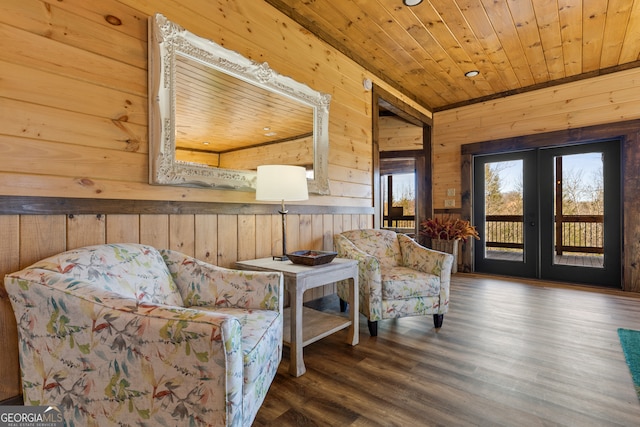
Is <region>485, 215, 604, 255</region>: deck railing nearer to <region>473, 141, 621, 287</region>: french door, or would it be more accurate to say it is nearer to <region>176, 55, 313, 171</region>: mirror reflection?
<region>473, 141, 621, 287</region>: french door

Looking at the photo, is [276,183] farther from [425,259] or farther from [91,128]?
[425,259]

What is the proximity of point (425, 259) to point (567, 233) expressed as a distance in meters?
2.81

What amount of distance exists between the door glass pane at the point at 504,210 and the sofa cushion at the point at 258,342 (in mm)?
4342

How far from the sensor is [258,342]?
1.29m

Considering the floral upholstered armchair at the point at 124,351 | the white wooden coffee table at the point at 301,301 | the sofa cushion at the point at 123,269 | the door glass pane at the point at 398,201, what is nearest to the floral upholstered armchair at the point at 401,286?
the white wooden coffee table at the point at 301,301

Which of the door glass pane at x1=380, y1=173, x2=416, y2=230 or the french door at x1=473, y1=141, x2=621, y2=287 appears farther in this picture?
the door glass pane at x1=380, y1=173, x2=416, y2=230

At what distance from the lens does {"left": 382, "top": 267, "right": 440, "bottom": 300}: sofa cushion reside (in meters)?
2.52

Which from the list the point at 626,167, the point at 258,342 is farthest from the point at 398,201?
the point at 258,342

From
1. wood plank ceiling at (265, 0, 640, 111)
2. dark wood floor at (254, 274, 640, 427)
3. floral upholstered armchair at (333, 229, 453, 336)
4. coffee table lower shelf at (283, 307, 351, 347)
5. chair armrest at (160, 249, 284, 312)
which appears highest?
wood plank ceiling at (265, 0, 640, 111)

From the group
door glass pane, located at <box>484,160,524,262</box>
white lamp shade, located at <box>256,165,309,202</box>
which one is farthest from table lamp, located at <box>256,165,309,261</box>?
door glass pane, located at <box>484,160,524,262</box>

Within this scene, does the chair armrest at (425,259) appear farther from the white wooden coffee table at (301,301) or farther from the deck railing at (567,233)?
the deck railing at (567,233)

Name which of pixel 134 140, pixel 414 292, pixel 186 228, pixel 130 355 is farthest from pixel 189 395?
pixel 414 292

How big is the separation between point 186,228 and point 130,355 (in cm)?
114

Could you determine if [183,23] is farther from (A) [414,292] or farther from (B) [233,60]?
Result: (A) [414,292]
